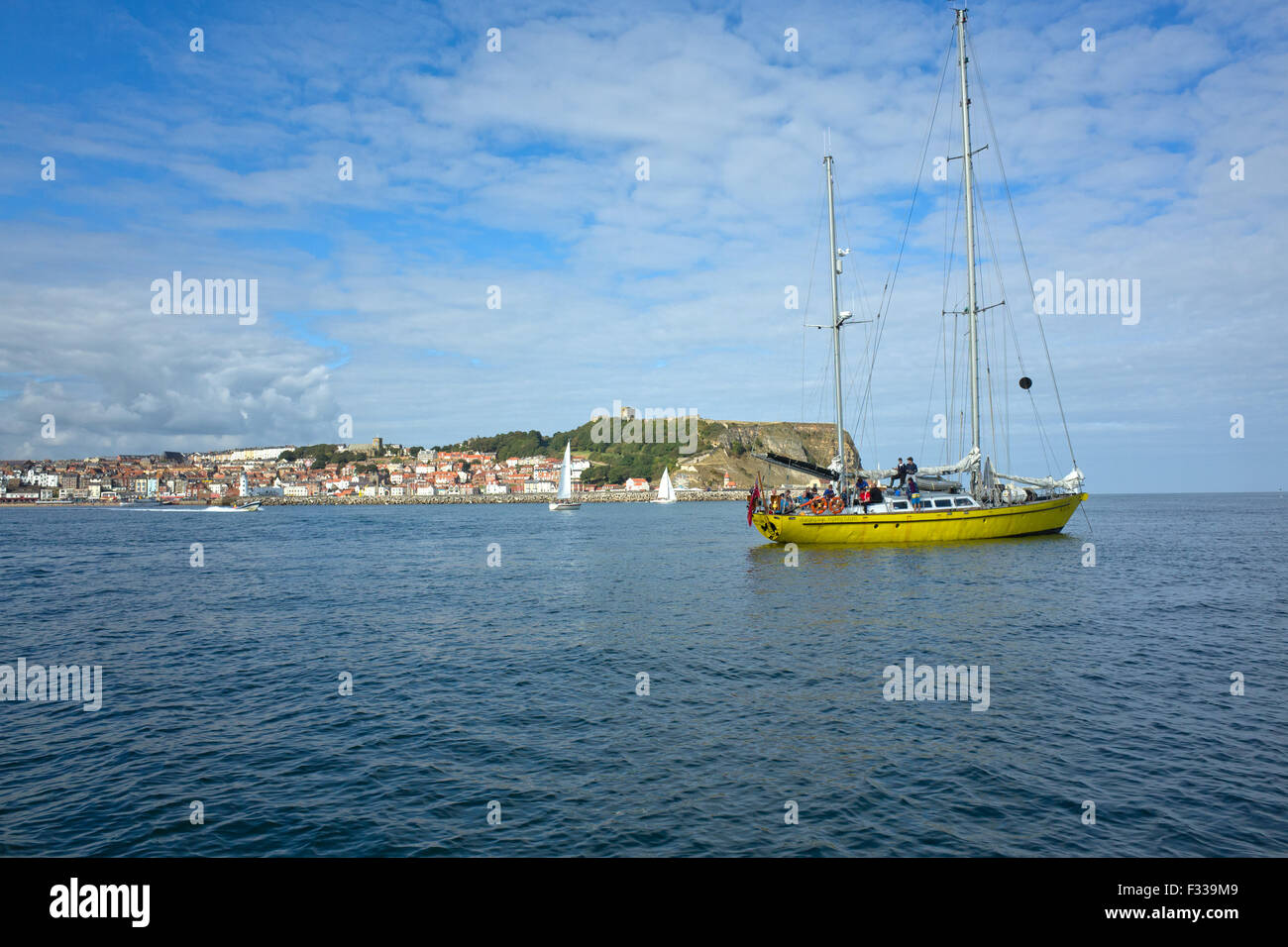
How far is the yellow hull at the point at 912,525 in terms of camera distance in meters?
39.7

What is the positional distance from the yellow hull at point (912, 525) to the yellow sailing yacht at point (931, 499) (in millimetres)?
56

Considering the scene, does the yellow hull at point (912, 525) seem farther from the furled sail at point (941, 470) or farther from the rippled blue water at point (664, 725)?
the rippled blue water at point (664, 725)

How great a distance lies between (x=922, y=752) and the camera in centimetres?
1097

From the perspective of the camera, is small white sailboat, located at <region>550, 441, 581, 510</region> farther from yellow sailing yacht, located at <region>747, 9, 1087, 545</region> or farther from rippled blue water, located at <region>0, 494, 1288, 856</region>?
rippled blue water, located at <region>0, 494, 1288, 856</region>

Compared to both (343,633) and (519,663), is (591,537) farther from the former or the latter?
(519,663)

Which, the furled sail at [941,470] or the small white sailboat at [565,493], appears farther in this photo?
the small white sailboat at [565,493]

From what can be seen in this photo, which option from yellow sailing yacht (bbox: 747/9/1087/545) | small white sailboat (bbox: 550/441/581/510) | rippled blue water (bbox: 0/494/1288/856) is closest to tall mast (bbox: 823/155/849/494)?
yellow sailing yacht (bbox: 747/9/1087/545)

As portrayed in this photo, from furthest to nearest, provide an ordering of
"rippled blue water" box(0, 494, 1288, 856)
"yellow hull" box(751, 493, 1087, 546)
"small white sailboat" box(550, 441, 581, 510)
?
"small white sailboat" box(550, 441, 581, 510), "yellow hull" box(751, 493, 1087, 546), "rippled blue water" box(0, 494, 1288, 856)

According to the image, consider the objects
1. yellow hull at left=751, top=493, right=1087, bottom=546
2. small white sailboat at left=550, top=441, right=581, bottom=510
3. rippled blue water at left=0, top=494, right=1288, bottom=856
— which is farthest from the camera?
small white sailboat at left=550, top=441, right=581, bottom=510

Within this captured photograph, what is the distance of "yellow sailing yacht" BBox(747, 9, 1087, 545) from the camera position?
132ft

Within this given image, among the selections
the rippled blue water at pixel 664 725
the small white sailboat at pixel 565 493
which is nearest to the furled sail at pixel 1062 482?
the rippled blue water at pixel 664 725

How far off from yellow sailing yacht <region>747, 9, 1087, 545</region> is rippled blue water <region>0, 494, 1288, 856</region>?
10.8m
